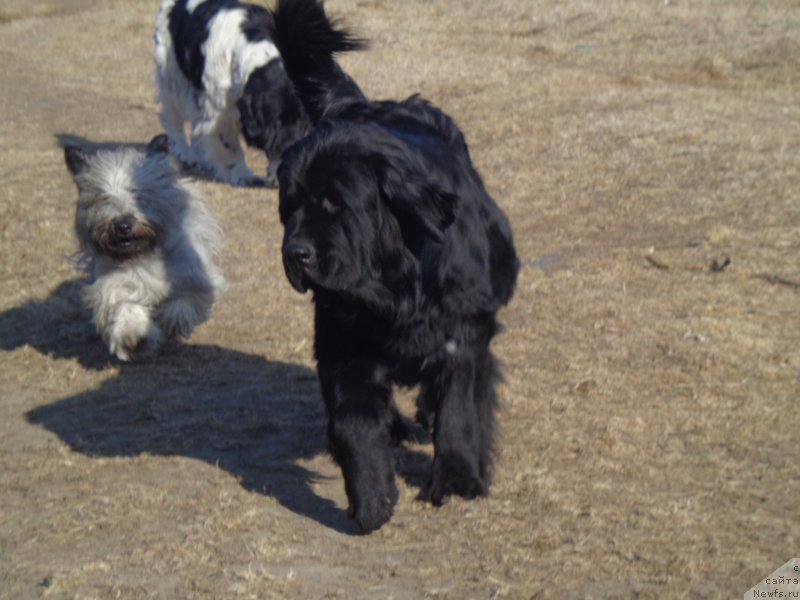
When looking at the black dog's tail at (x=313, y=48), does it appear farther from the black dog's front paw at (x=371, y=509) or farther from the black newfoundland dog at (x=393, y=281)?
the black dog's front paw at (x=371, y=509)

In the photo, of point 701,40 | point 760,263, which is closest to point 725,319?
point 760,263

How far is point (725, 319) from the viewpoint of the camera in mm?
6461

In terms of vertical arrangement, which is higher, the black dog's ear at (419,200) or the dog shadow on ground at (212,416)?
the black dog's ear at (419,200)

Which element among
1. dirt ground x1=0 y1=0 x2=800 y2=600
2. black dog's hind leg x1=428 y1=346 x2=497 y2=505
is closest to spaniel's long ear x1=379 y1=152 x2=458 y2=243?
black dog's hind leg x1=428 y1=346 x2=497 y2=505

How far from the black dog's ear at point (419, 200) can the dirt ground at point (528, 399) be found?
1.18 metres

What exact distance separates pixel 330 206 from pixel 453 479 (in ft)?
4.10

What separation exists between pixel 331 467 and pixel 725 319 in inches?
102

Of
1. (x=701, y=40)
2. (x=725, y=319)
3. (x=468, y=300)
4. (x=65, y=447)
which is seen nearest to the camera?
(x=468, y=300)

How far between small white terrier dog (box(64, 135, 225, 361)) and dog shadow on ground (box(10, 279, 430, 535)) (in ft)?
0.76

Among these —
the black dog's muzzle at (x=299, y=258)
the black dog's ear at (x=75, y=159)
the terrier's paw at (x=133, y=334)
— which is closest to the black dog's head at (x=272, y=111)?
the black dog's ear at (x=75, y=159)

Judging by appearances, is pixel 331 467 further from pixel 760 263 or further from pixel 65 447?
pixel 760 263

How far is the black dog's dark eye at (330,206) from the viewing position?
3.86m

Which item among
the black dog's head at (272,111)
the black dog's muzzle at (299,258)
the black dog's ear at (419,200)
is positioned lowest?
the black dog's head at (272,111)

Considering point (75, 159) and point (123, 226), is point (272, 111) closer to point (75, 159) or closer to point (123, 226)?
point (75, 159)
